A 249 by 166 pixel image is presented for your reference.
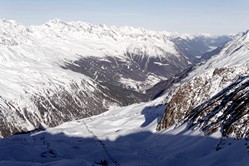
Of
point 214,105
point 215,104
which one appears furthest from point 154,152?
point 215,104

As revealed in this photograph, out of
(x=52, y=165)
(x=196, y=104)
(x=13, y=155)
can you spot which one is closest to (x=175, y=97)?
(x=196, y=104)

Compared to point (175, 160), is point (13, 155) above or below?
above

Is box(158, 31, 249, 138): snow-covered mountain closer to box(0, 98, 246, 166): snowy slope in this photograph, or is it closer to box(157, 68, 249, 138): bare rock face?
box(157, 68, 249, 138): bare rock face

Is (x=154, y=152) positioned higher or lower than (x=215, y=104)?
lower

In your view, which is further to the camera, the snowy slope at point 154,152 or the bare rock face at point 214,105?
the bare rock face at point 214,105

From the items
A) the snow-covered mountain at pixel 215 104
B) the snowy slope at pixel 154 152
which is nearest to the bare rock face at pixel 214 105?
the snow-covered mountain at pixel 215 104

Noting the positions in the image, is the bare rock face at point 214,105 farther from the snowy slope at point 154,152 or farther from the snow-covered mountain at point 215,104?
the snowy slope at point 154,152

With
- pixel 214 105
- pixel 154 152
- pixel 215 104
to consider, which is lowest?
pixel 154 152

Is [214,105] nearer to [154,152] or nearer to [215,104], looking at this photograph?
[215,104]

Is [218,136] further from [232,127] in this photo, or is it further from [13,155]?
[13,155]
